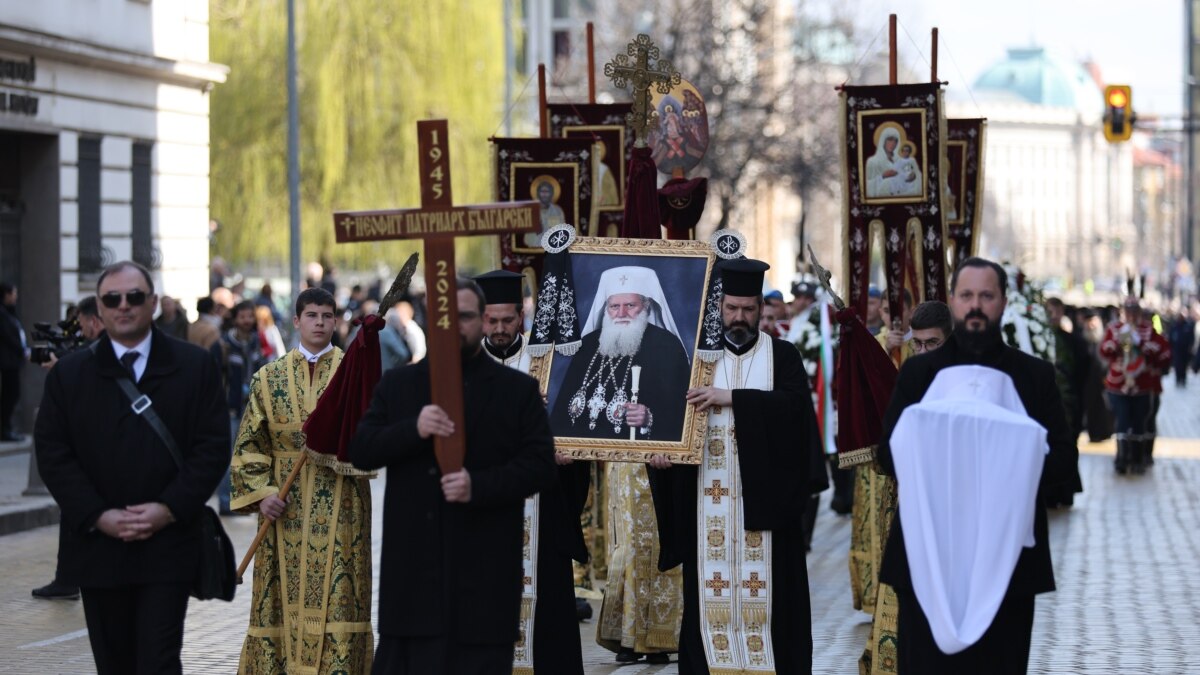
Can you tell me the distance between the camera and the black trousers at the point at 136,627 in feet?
25.0

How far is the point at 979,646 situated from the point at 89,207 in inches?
783

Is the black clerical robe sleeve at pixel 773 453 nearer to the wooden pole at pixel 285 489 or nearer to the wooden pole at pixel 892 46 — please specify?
the wooden pole at pixel 285 489

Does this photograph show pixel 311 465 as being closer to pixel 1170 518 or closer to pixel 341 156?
pixel 1170 518

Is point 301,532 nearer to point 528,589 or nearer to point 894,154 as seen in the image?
point 528,589

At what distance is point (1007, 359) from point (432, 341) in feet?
6.65

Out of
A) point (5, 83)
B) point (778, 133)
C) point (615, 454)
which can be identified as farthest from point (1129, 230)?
Result: point (615, 454)

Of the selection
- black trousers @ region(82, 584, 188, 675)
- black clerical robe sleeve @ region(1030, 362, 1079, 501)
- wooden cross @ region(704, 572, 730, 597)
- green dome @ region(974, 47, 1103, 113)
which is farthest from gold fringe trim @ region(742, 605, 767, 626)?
green dome @ region(974, 47, 1103, 113)

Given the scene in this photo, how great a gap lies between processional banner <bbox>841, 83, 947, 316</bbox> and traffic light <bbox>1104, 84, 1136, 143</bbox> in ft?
55.1

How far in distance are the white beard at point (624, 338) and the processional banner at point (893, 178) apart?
363 cm

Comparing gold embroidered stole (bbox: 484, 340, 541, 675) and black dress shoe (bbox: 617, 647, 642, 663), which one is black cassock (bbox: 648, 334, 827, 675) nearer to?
gold embroidered stole (bbox: 484, 340, 541, 675)

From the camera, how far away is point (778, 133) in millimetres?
42719

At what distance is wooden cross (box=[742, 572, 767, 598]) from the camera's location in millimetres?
9953

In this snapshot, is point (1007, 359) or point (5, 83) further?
point (5, 83)

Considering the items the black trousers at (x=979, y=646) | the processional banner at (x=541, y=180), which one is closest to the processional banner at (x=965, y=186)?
the processional banner at (x=541, y=180)
